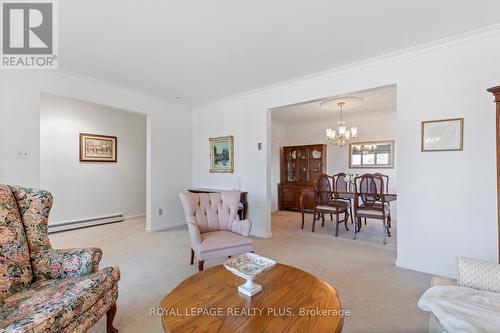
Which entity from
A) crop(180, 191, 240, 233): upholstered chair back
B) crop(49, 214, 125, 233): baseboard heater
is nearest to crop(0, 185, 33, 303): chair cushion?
crop(180, 191, 240, 233): upholstered chair back

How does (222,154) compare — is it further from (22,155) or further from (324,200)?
(22,155)

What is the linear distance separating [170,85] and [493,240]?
4.45 m

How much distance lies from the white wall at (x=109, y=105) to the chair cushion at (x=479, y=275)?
14.0 feet

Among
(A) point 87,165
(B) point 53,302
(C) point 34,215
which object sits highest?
(A) point 87,165

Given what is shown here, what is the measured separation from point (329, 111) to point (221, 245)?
4.13 meters

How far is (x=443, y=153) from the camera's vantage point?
2484 millimetres

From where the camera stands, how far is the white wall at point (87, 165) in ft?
14.0

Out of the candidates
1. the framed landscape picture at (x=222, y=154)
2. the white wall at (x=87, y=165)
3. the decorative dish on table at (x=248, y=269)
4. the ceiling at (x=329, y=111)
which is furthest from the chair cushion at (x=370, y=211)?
the white wall at (x=87, y=165)

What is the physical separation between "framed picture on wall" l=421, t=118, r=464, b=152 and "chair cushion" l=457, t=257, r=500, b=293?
4.79 ft

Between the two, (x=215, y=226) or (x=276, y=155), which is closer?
(x=215, y=226)

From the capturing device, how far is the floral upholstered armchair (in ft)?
3.90

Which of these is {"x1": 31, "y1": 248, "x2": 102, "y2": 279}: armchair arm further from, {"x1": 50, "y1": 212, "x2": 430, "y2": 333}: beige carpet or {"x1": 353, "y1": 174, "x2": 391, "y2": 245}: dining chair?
{"x1": 353, "y1": 174, "x2": 391, "y2": 245}: dining chair

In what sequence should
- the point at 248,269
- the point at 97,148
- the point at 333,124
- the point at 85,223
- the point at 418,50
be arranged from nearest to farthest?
1. the point at 248,269
2. the point at 418,50
3. the point at 85,223
4. the point at 97,148
5. the point at 333,124

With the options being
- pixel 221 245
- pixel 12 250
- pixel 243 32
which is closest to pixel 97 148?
pixel 12 250
